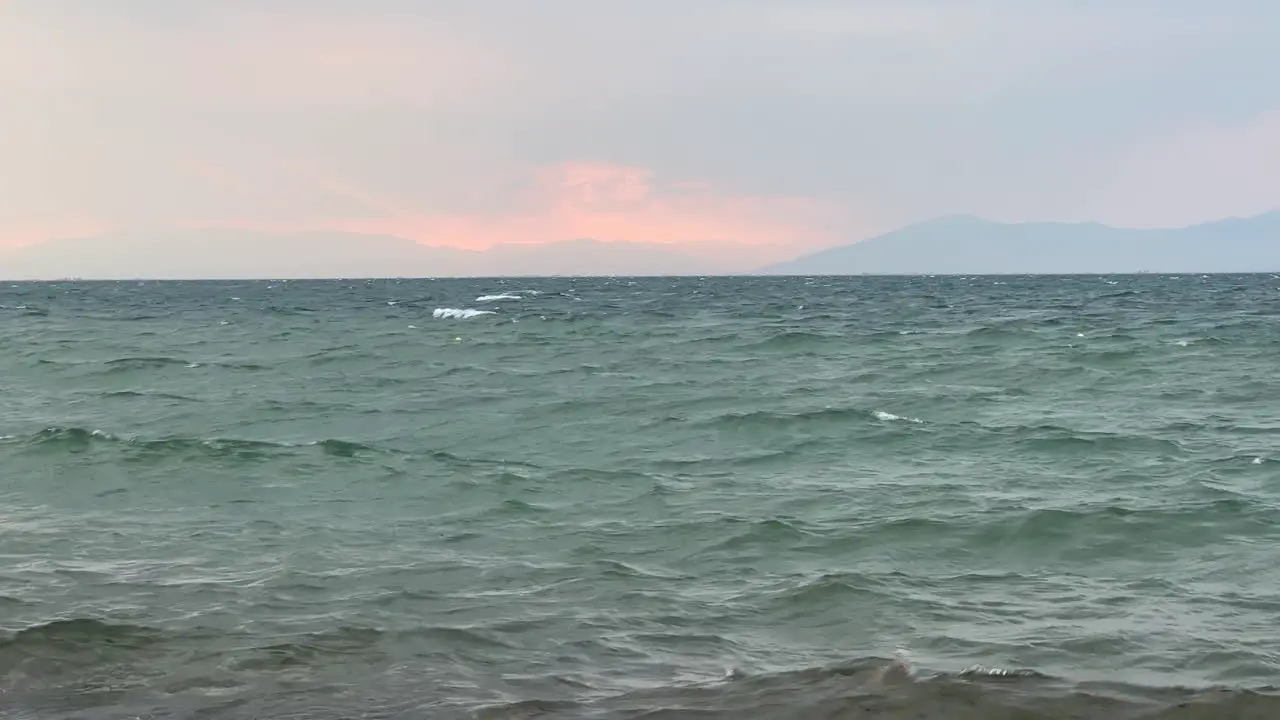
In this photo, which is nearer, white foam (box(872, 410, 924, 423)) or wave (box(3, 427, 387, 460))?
Result: wave (box(3, 427, 387, 460))

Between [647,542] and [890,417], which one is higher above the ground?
[890,417]

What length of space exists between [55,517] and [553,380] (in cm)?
1509

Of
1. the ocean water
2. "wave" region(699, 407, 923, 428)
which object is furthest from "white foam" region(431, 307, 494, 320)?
"wave" region(699, 407, 923, 428)

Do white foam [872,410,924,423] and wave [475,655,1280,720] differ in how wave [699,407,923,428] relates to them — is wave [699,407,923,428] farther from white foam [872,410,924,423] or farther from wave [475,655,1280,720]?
wave [475,655,1280,720]

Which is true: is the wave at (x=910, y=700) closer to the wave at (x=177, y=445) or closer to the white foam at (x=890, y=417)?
the wave at (x=177, y=445)

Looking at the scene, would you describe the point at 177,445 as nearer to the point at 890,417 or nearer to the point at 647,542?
the point at 647,542

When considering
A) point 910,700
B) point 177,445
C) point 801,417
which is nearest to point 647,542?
point 910,700

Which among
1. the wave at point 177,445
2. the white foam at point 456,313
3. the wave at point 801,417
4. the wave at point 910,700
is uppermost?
the white foam at point 456,313

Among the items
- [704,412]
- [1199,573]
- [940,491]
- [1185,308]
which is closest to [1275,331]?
[1185,308]

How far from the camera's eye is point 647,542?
40.6ft

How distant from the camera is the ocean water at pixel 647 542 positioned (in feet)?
25.4

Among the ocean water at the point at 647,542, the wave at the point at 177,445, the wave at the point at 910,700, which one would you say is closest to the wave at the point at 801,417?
the ocean water at the point at 647,542

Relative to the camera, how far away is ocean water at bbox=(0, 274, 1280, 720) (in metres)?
7.74

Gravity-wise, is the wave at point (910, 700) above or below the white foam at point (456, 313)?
below
